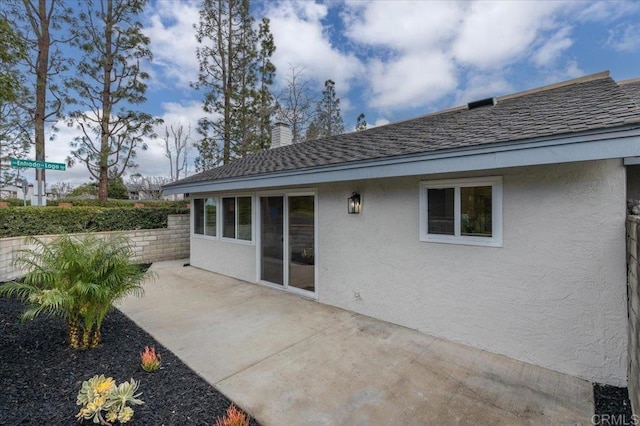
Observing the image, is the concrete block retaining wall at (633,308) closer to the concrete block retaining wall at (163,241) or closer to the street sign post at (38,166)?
the concrete block retaining wall at (163,241)

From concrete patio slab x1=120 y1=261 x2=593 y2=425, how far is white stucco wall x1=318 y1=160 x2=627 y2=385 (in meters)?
0.29

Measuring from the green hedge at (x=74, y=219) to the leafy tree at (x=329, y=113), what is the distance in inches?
477

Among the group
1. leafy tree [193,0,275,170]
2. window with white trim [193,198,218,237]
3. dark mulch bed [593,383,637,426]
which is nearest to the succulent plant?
dark mulch bed [593,383,637,426]

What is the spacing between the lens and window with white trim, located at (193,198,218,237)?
336 inches

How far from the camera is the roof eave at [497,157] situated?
A: 261 centimetres

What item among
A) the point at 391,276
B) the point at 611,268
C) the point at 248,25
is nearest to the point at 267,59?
the point at 248,25

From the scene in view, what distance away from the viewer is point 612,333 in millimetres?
3086

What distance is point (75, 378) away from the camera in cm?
302

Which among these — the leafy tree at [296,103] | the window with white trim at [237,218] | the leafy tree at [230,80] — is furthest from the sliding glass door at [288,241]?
the leafy tree at [296,103]

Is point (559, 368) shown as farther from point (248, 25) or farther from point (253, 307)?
point (248, 25)

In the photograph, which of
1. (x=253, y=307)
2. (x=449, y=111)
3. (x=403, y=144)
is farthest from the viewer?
(x=449, y=111)

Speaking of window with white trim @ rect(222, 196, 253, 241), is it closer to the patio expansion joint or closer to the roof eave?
the roof eave

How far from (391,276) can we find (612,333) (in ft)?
8.41

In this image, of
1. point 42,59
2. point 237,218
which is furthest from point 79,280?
point 42,59
